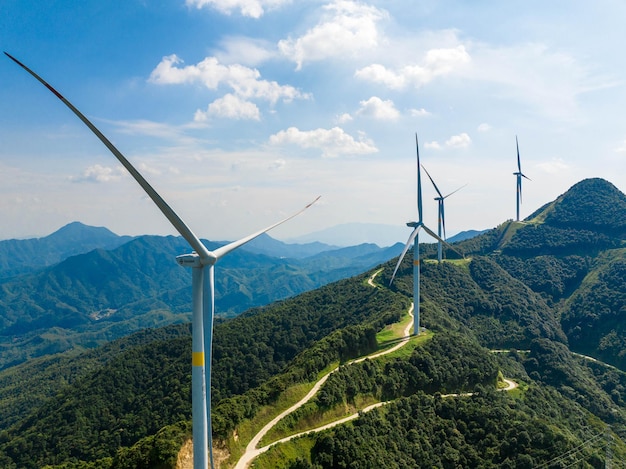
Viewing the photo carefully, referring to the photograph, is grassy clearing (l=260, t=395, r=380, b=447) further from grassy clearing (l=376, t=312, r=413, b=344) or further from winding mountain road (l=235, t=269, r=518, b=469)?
grassy clearing (l=376, t=312, r=413, b=344)

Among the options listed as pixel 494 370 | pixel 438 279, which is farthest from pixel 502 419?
pixel 438 279

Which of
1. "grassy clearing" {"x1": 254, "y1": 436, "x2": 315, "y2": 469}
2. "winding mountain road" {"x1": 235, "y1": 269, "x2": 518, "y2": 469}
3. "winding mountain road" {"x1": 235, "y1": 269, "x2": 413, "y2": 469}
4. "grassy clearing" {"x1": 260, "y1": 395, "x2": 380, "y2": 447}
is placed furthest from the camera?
"grassy clearing" {"x1": 260, "y1": 395, "x2": 380, "y2": 447}

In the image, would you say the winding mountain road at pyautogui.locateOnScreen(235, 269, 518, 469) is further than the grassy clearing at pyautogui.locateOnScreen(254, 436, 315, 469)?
Yes

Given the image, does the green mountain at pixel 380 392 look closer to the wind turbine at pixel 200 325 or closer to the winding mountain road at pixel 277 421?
the winding mountain road at pixel 277 421

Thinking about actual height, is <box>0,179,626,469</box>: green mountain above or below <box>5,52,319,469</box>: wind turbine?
below

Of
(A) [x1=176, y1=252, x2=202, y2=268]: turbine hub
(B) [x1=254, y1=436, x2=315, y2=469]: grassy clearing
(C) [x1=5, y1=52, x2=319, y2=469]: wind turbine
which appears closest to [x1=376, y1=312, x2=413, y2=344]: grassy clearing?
(B) [x1=254, y1=436, x2=315, y2=469]: grassy clearing

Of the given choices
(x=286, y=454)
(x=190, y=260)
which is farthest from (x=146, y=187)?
(x=286, y=454)

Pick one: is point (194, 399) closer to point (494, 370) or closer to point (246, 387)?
point (494, 370)

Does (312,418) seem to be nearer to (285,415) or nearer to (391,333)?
(285,415)

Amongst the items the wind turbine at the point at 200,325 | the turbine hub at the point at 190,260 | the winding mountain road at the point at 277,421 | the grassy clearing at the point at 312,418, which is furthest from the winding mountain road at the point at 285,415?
the turbine hub at the point at 190,260
